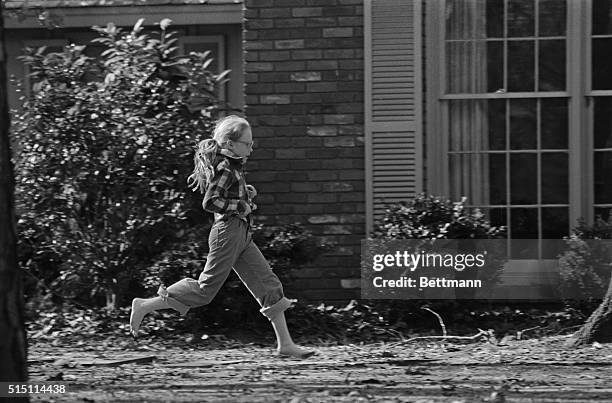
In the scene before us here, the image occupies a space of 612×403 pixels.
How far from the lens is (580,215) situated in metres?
9.70

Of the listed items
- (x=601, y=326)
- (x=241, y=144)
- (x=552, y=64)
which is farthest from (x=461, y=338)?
(x=552, y=64)

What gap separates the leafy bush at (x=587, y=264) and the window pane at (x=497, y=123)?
118 cm

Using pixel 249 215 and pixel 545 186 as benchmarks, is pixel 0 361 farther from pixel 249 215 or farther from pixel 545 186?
pixel 545 186

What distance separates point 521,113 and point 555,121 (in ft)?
1.04

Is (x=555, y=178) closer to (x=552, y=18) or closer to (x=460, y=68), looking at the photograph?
(x=460, y=68)

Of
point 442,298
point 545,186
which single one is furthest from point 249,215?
point 545,186

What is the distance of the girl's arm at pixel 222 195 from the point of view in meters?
6.82

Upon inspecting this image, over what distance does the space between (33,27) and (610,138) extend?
20.5ft

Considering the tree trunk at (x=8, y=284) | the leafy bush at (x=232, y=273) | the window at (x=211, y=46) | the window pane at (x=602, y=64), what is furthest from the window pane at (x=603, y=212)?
the tree trunk at (x=8, y=284)

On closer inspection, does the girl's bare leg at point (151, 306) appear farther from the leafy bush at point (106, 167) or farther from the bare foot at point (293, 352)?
the leafy bush at point (106, 167)

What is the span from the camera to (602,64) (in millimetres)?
9727

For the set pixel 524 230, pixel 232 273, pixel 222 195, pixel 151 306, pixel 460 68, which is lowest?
pixel 151 306

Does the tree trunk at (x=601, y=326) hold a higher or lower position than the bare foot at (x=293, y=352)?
higher

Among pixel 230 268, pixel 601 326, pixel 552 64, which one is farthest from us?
pixel 552 64
